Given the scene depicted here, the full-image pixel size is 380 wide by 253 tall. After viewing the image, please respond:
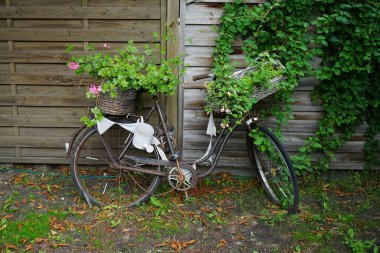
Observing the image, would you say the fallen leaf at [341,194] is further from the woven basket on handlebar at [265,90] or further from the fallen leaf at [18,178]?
the fallen leaf at [18,178]

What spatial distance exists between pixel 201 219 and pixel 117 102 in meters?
1.42

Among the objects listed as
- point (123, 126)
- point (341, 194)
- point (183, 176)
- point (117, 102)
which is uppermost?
A: point (117, 102)

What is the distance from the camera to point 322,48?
177 inches

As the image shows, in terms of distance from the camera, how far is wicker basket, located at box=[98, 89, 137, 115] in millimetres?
3986

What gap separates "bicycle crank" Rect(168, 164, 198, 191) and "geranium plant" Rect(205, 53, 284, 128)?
0.63 m

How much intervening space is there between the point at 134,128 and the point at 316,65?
2146 millimetres

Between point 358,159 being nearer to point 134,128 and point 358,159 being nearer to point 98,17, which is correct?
point 134,128

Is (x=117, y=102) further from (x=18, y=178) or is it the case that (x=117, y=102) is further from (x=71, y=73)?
(x=18, y=178)

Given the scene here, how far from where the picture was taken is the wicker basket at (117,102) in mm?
3986

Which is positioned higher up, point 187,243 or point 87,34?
point 87,34

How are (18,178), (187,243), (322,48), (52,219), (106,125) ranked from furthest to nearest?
1. (18,178)
2. (322,48)
3. (106,125)
4. (52,219)
5. (187,243)

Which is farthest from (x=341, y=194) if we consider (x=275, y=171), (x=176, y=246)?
(x=176, y=246)

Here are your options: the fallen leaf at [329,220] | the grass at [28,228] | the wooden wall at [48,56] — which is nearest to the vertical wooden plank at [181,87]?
the wooden wall at [48,56]

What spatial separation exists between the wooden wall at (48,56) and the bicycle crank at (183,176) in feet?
4.62
